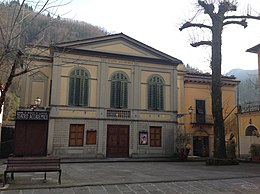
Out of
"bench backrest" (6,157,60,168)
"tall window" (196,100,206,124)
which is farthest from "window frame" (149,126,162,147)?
"bench backrest" (6,157,60,168)

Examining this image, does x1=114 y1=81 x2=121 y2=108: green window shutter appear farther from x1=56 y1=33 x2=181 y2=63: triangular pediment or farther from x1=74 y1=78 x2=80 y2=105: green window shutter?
x1=74 y1=78 x2=80 y2=105: green window shutter

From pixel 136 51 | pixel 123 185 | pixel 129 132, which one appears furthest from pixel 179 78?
pixel 123 185

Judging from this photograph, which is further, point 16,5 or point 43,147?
point 43,147

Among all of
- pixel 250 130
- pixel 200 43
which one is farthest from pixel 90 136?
pixel 250 130

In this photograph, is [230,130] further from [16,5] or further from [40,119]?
[16,5]

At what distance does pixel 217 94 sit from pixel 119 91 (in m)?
8.13

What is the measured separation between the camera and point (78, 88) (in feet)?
70.0

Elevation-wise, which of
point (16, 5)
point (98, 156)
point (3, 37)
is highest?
point (16, 5)

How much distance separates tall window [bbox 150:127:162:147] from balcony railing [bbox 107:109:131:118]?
2.34m

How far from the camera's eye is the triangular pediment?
72.1 feet

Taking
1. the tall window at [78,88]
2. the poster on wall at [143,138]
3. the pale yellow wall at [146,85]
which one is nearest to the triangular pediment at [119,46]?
the pale yellow wall at [146,85]

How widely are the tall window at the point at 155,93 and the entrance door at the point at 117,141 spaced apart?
308cm

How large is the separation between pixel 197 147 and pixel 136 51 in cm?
1068

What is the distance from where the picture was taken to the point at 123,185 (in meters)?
8.37
